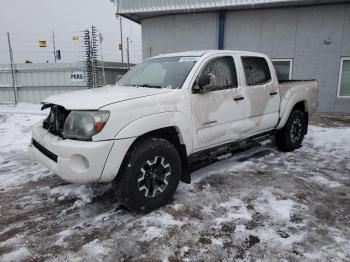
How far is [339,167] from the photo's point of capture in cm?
491

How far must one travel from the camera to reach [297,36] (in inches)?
423

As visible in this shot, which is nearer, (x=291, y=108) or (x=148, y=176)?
(x=148, y=176)

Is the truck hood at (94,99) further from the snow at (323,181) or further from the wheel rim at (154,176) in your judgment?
the snow at (323,181)

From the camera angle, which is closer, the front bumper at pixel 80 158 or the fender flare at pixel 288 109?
the front bumper at pixel 80 158

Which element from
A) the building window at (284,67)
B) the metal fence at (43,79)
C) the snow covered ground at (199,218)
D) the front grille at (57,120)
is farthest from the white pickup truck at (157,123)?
the metal fence at (43,79)

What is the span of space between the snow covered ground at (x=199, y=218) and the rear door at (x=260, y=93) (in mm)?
784

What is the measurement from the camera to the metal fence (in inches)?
515

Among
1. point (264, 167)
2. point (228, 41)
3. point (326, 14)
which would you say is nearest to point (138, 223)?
point (264, 167)

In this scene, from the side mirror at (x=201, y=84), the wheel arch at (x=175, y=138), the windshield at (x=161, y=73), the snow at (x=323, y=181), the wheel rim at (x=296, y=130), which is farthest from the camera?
the wheel rim at (x=296, y=130)

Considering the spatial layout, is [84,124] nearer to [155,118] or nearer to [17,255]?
[155,118]

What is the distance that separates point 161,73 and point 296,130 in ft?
10.9

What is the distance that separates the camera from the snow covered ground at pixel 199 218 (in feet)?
8.68

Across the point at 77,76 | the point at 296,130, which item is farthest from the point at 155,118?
the point at 77,76

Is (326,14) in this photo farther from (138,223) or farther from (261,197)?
(138,223)
